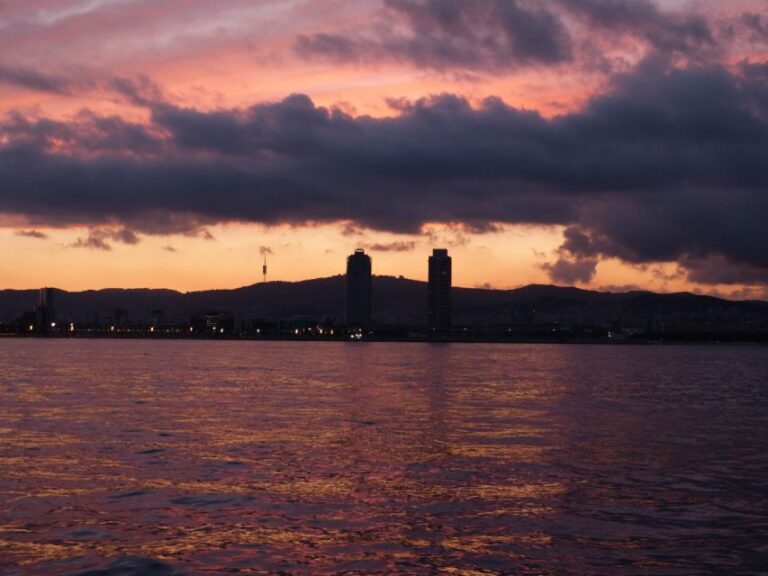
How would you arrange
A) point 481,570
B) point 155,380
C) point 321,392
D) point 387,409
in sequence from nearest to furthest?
point 481,570, point 387,409, point 321,392, point 155,380

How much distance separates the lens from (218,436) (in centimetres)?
4538

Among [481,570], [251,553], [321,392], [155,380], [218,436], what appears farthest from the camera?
[155,380]

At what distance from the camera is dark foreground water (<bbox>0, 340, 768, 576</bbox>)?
903 inches

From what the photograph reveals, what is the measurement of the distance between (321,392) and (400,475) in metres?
44.6

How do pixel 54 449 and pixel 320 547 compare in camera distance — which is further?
pixel 54 449

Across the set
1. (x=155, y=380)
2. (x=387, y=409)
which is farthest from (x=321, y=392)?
(x=155, y=380)

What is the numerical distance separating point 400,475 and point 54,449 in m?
16.3

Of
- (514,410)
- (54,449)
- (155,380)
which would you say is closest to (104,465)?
(54,449)

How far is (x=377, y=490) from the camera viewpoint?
31.3 meters

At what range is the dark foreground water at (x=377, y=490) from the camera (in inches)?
903

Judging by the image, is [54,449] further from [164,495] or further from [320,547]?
[320,547]

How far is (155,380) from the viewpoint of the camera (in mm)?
95438

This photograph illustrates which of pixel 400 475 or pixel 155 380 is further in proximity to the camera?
pixel 155 380

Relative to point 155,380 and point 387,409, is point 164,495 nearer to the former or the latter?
point 387,409
